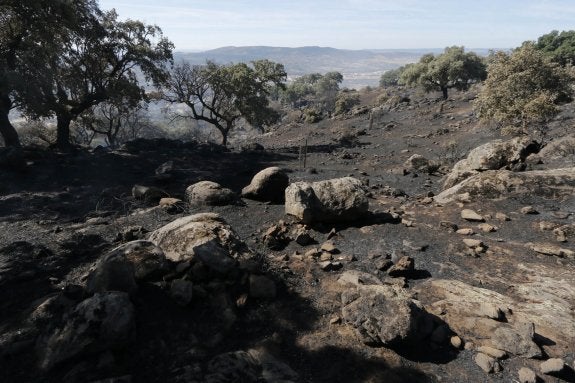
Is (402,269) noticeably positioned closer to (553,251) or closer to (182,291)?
(553,251)

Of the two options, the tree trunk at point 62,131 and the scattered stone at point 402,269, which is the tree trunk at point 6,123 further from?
the scattered stone at point 402,269

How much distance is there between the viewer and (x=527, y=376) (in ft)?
17.5

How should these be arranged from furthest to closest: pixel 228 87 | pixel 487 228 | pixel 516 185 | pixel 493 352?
pixel 228 87 < pixel 516 185 < pixel 487 228 < pixel 493 352

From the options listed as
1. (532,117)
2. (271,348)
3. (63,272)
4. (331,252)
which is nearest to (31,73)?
(63,272)

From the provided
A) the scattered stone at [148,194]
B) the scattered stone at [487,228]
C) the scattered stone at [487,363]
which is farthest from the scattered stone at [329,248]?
the scattered stone at [148,194]

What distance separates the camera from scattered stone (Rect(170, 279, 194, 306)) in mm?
6723

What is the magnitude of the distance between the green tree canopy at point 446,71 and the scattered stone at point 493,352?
4856cm

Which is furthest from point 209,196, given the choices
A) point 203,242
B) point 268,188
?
point 203,242

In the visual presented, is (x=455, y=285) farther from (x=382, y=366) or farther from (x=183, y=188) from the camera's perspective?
(x=183, y=188)

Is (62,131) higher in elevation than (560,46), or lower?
lower

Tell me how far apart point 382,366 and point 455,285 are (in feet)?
9.71

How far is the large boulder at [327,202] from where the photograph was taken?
35.6ft

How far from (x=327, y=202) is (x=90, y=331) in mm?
7076

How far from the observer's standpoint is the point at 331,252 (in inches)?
374
